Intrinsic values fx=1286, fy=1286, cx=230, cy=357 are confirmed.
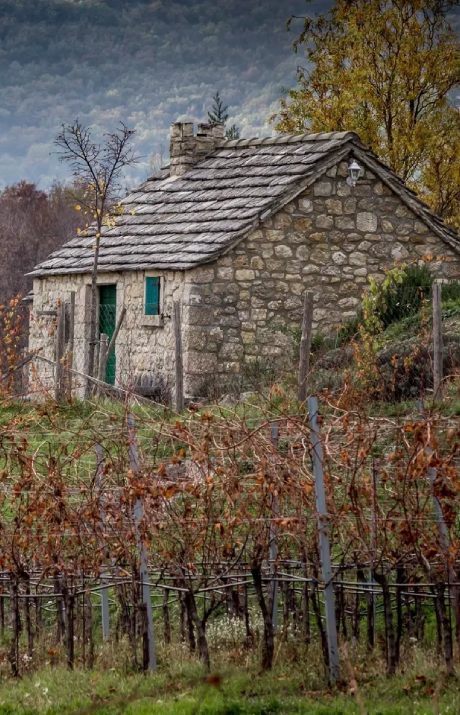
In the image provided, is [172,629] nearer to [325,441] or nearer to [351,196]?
[325,441]

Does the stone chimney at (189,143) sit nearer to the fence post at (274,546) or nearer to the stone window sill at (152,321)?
the stone window sill at (152,321)

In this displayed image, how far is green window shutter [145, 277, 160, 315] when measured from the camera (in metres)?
20.8

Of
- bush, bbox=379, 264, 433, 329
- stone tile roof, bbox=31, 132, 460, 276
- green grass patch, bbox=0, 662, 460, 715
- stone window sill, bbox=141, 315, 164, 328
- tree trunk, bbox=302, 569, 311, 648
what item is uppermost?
stone tile roof, bbox=31, 132, 460, 276

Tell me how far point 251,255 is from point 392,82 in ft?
26.5

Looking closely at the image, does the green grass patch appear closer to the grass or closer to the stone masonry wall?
the grass

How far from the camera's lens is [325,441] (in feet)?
28.5

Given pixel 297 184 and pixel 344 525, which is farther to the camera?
pixel 297 184

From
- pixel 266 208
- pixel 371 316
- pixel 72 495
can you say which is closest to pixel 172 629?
pixel 72 495

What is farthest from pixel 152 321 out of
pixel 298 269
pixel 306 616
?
pixel 306 616

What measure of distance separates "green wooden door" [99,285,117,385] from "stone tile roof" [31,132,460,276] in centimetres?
53

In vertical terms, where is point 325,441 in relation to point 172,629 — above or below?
above

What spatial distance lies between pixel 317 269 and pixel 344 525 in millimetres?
12319

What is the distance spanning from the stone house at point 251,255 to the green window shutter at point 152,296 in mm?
23

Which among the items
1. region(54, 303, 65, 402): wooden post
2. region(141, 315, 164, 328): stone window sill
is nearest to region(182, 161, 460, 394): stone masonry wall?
region(141, 315, 164, 328): stone window sill
